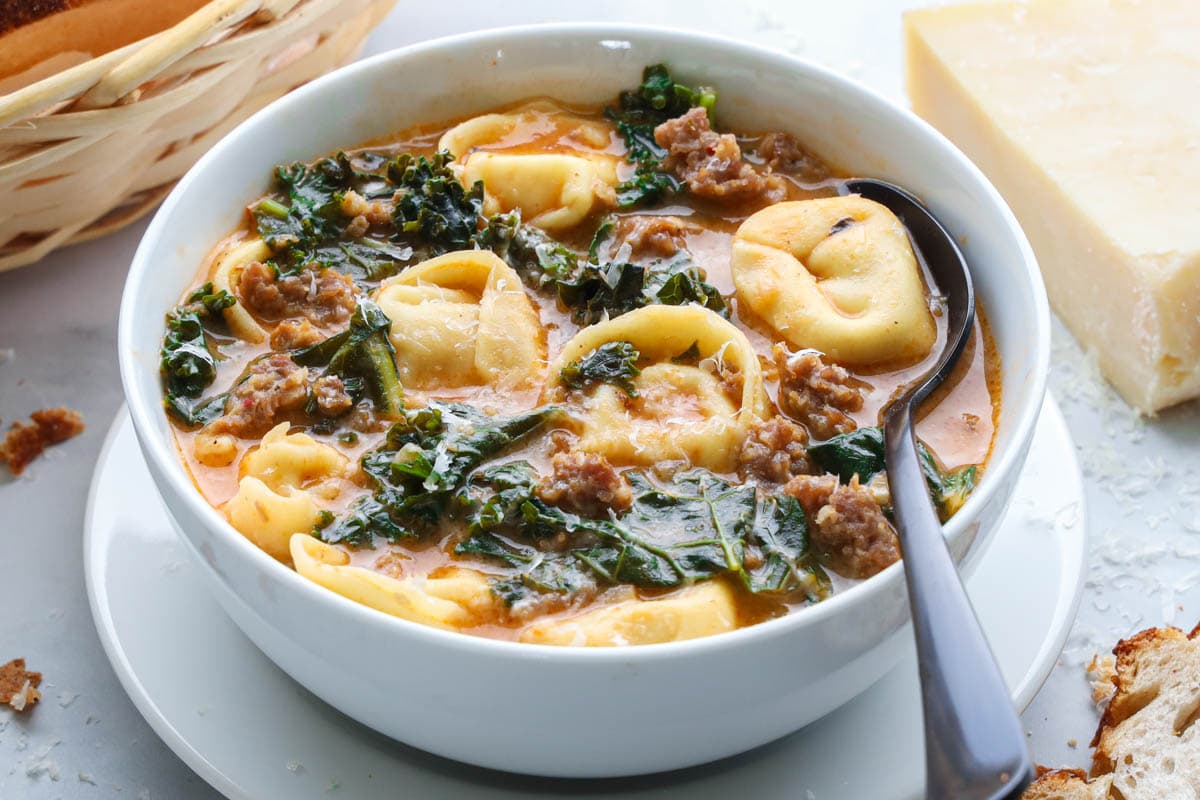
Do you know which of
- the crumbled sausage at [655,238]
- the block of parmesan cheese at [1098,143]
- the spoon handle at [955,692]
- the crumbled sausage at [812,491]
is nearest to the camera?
the spoon handle at [955,692]

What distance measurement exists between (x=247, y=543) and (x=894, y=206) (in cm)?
242

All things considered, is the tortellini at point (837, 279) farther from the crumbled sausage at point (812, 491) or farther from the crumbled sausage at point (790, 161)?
the crumbled sausage at point (812, 491)

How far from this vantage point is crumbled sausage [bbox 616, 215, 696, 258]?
167 inches

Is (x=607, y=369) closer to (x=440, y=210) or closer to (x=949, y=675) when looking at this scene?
(x=440, y=210)

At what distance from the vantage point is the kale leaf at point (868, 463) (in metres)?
3.54

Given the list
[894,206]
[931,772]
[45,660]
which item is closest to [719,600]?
[931,772]

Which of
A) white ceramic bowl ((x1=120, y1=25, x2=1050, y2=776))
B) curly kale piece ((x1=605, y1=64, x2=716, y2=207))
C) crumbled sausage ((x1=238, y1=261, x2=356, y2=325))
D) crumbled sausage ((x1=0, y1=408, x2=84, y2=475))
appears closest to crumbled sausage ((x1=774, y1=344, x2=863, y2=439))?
white ceramic bowl ((x1=120, y1=25, x2=1050, y2=776))

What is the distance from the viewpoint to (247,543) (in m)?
3.03

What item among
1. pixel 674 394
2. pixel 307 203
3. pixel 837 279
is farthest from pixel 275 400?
pixel 837 279

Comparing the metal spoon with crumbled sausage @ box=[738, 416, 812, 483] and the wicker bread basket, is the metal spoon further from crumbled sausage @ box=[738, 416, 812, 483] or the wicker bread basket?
the wicker bread basket

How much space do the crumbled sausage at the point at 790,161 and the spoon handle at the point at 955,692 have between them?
1948 millimetres

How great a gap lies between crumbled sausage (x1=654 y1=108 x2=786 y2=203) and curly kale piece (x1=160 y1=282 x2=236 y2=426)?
155 cm

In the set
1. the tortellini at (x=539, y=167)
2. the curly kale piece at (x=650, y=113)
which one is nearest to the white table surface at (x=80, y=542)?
the tortellini at (x=539, y=167)

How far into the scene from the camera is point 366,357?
3.87 m
